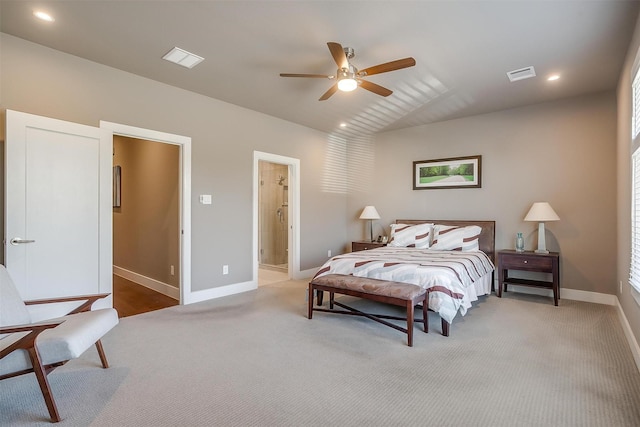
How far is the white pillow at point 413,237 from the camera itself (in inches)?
197

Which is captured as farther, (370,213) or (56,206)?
(370,213)

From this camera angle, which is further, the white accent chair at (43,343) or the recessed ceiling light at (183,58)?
the recessed ceiling light at (183,58)

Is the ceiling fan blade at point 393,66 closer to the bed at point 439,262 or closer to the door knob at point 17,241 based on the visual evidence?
the bed at point 439,262

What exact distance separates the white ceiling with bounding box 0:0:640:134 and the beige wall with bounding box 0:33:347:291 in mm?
180

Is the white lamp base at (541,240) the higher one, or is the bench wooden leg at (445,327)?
the white lamp base at (541,240)

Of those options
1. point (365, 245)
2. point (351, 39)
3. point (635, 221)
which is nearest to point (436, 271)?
point (635, 221)

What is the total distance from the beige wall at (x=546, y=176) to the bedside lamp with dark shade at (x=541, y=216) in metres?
0.25

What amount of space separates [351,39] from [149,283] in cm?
444

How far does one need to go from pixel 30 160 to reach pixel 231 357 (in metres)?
2.39

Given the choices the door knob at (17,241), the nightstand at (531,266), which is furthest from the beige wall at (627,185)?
the door knob at (17,241)

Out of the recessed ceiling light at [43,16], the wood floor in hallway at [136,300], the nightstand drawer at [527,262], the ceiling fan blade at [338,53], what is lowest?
the wood floor in hallway at [136,300]

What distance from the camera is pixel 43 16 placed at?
2537 mm

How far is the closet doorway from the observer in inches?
259

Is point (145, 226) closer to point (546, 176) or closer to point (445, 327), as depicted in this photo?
point (445, 327)
